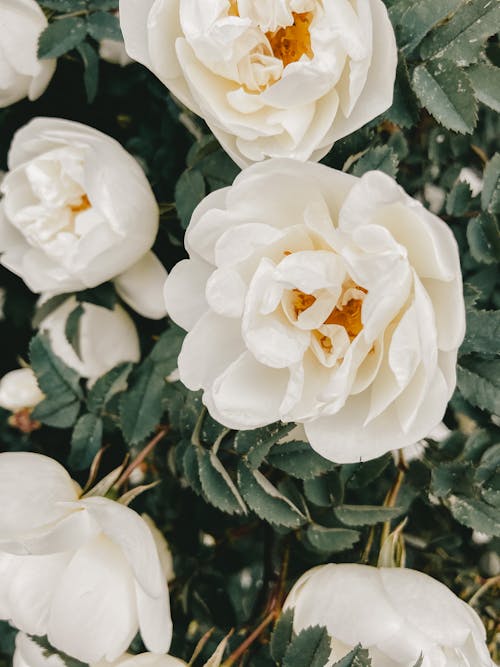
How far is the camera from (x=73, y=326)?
1.85 ft

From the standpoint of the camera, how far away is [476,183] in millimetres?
704

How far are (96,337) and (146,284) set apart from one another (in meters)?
0.07

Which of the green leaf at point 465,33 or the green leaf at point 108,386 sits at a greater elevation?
the green leaf at point 465,33

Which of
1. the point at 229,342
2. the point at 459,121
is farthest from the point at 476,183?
the point at 229,342

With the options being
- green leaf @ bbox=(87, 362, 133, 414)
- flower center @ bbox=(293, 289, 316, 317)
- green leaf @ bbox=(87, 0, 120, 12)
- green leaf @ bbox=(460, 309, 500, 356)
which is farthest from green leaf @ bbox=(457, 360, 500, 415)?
green leaf @ bbox=(87, 0, 120, 12)

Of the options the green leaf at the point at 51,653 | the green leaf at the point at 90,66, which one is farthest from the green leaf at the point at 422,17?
the green leaf at the point at 51,653

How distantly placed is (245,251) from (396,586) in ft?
0.71

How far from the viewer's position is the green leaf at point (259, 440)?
17.7 inches

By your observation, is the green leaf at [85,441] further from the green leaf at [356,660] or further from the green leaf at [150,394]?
the green leaf at [356,660]

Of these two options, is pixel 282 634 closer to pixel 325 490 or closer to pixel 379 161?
pixel 325 490

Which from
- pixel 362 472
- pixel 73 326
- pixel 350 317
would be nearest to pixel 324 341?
pixel 350 317

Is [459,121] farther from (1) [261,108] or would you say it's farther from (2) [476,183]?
(2) [476,183]

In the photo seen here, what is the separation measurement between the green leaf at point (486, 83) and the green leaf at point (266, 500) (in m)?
0.26

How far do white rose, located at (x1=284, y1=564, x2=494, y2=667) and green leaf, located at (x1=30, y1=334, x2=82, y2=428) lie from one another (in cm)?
22
